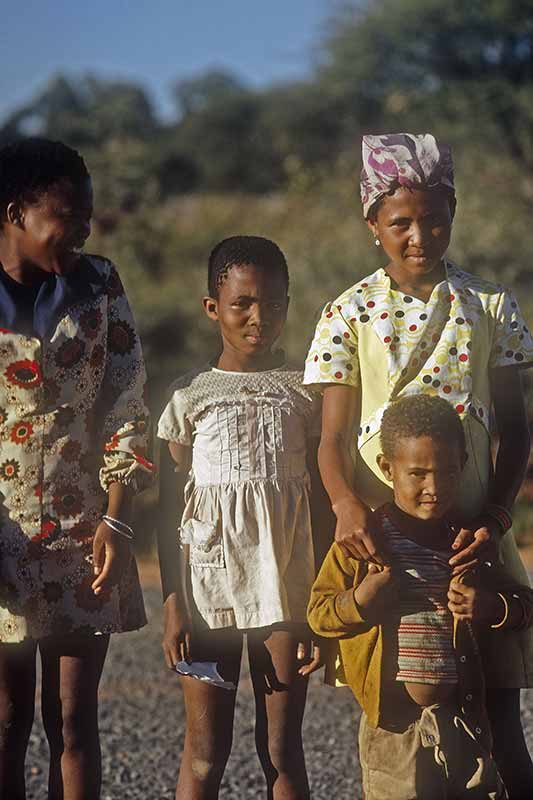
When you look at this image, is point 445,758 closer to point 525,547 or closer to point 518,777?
point 518,777

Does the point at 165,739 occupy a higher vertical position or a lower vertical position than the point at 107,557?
lower

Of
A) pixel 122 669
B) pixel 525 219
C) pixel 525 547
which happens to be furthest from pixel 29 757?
pixel 525 219

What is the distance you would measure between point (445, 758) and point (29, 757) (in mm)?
2363

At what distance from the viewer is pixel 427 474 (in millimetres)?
2645

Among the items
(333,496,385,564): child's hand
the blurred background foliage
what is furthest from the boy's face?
the blurred background foliage

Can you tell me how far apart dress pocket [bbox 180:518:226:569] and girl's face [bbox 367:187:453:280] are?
786 millimetres

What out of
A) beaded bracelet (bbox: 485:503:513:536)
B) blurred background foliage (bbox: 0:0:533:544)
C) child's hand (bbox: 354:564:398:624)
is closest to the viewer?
child's hand (bbox: 354:564:398:624)

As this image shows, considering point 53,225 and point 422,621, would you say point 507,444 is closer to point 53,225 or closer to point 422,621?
point 422,621

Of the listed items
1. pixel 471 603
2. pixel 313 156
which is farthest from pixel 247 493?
pixel 313 156

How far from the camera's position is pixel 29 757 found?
4.54m

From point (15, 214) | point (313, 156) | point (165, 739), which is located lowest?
point (165, 739)

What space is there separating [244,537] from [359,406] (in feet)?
1.38

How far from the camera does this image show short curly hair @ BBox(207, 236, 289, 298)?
2969 mm

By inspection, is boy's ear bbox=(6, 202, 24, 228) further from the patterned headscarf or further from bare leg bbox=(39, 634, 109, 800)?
bare leg bbox=(39, 634, 109, 800)
